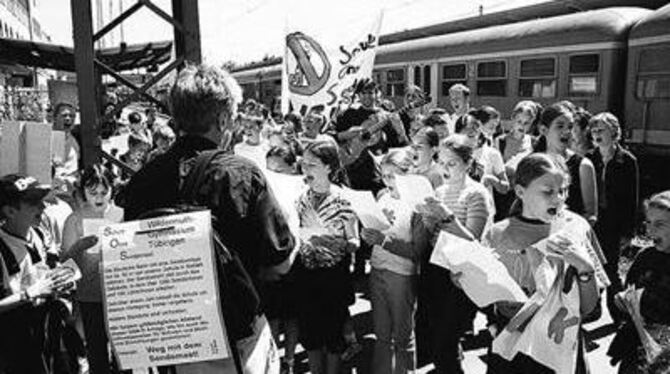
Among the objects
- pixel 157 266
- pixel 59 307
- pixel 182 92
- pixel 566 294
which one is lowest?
pixel 59 307

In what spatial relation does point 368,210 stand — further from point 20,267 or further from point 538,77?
point 538,77

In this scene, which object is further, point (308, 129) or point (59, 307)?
point (308, 129)

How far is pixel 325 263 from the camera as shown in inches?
139

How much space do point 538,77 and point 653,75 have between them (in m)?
2.19

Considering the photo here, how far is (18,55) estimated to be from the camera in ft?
23.3

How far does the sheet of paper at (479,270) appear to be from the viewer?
2531mm

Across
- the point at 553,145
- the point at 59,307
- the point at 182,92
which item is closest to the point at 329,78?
the point at 553,145

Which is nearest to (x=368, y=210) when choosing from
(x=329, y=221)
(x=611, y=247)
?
(x=329, y=221)

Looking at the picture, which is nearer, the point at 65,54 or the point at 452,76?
the point at 65,54

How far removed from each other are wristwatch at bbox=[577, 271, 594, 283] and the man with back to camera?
1.19m

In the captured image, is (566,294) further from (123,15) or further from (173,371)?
(123,15)

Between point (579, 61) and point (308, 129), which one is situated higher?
point (579, 61)

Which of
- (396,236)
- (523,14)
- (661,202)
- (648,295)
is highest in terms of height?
(523,14)

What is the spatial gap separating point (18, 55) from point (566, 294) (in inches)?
→ 270
